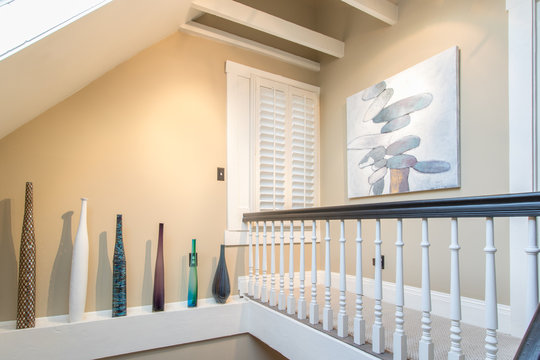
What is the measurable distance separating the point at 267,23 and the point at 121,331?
2.61 m

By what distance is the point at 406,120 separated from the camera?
2422 millimetres

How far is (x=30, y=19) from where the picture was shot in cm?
123

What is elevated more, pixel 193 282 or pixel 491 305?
pixel 491 305

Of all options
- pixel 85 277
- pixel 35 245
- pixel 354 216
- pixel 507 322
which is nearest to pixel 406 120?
pixel 354 216

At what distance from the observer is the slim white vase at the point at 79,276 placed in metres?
2.06

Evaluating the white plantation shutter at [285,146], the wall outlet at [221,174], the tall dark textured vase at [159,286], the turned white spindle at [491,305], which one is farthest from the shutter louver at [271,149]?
the turned white spindle at [491,305]

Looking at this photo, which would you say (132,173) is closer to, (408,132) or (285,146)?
(285,146)

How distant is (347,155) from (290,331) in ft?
5.37

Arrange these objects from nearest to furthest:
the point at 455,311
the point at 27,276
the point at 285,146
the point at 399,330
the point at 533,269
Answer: the point at 533,269
the point at 455,311
the point at 399,330
the point at 27,276
the point at 285,146

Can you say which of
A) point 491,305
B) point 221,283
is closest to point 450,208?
point 491,305

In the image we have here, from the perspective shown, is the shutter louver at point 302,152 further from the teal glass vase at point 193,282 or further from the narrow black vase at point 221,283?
the teal glass vase at point 193,282

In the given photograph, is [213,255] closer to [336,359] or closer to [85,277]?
[85,277]

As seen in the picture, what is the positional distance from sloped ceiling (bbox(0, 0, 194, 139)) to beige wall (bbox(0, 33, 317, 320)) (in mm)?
183

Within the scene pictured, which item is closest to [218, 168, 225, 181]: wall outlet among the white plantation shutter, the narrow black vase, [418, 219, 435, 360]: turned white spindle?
the white plantation shutter
